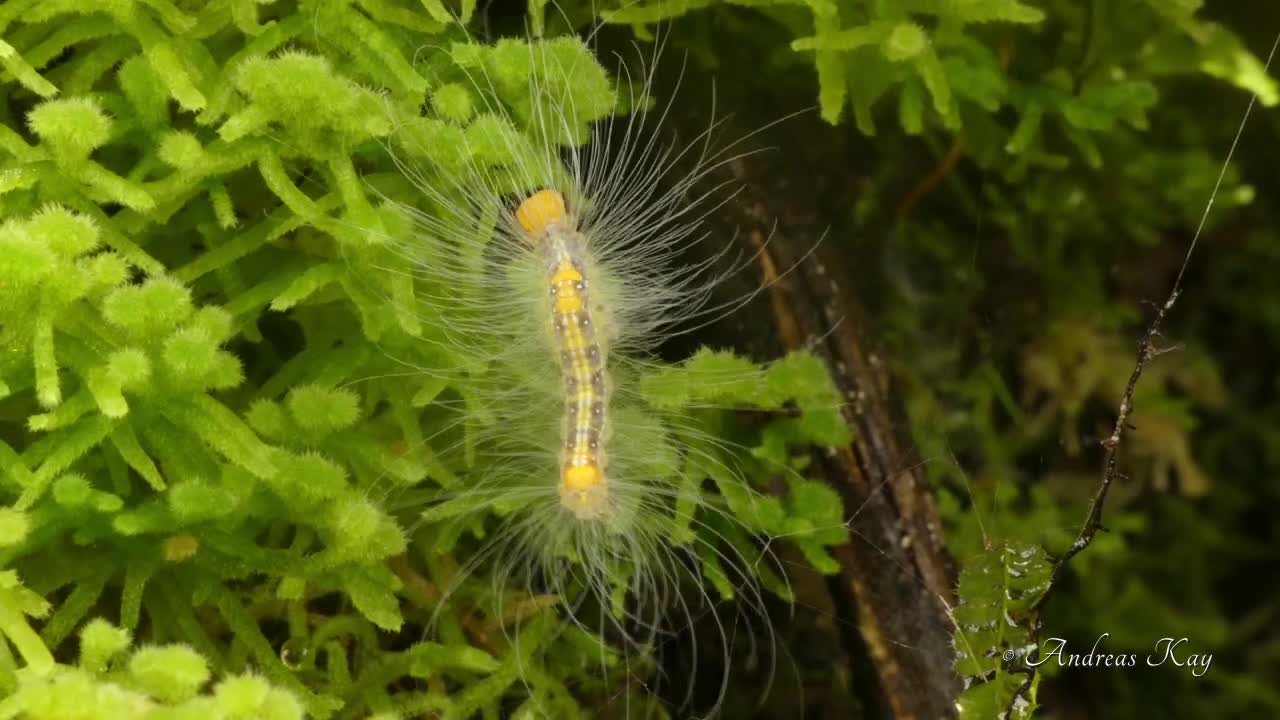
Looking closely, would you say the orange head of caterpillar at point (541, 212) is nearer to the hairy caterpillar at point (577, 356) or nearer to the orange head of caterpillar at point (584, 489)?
the hairy caterpillar at point (577, 356)

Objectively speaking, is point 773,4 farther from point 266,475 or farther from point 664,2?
point 266,475

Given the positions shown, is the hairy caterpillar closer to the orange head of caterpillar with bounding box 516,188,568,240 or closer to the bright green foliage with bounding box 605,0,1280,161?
the orange head of caterpillar with bounding box 516,188,568,240

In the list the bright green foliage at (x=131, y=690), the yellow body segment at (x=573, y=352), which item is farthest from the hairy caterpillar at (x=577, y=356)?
the bright green foliage at (x=131, y=690)

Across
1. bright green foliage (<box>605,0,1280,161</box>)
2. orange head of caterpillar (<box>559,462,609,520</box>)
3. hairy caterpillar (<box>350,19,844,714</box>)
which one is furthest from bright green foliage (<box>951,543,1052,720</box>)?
bright green foliage (<box>605,0,1280,161</box>)

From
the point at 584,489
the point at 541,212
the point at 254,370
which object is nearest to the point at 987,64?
the point at 541,212

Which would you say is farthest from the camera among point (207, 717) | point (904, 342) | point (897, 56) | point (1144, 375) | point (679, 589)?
point (1144, 375)

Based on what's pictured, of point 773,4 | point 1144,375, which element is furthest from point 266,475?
point 1144,375

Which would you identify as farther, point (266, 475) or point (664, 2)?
point (664, 2)
